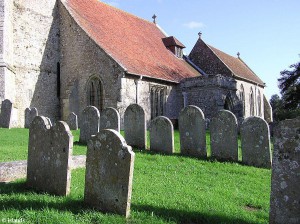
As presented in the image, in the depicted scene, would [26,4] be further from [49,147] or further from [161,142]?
[49,147]

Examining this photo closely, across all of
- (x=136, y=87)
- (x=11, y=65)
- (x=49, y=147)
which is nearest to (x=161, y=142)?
(x=49, y=147)

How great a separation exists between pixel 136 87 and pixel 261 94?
18888mm

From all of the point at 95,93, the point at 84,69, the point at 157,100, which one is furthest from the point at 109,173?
the point at 157,100

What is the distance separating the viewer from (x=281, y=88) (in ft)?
109

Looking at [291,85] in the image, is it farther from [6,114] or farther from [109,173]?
[109,173]

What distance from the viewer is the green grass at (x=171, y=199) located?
407 cm

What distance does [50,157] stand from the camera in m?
5.19

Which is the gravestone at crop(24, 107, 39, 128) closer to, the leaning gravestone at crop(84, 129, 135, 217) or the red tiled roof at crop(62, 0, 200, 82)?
the red tiled roof at crop(62, 0, 200, 82)

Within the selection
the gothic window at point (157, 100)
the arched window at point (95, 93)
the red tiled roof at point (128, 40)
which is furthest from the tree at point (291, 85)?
the arched window at point (95, 93)

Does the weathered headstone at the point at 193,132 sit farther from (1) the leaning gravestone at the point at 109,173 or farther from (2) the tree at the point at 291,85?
(2) the tree at the point at 291,85

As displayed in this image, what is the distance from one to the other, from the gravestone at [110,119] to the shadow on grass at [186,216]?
19.2 ft

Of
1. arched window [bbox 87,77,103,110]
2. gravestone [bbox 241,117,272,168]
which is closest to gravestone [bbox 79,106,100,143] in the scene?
gravestone [bbox 241,117,272,168]

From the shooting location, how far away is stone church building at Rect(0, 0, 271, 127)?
58.1 feet

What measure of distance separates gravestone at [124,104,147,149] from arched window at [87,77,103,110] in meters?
8.33
